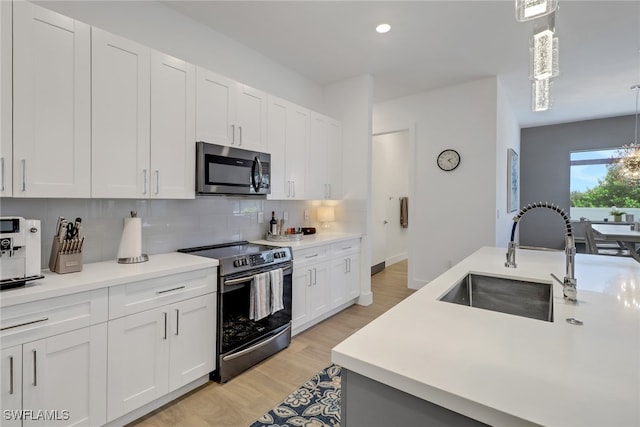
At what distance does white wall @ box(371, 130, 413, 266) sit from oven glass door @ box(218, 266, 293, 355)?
3.44 meters

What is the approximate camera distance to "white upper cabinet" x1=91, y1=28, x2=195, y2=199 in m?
1.87

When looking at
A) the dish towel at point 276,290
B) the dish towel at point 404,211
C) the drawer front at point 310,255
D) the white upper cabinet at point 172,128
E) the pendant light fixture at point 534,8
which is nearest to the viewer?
the pendant light fixture at point 534,8

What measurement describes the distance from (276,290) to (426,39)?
284 cm

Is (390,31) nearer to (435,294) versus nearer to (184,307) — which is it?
→ (435,294)

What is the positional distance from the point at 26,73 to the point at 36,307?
1.20 m

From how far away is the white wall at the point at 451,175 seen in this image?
406 centimetres

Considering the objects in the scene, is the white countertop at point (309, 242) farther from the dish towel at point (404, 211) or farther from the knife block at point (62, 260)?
the dish towel at point (404, 211)

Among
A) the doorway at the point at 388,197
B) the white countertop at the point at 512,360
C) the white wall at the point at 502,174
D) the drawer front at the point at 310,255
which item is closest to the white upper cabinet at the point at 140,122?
the drawer front at the point at 310,255

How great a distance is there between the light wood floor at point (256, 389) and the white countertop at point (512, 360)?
140 centimetres

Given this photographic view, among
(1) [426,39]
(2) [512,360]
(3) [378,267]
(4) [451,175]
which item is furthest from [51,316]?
(3) [378,267]

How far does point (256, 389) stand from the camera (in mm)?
2172

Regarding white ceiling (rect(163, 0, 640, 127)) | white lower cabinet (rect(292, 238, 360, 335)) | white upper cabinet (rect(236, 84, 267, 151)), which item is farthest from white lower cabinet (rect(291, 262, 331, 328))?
white ceiling (rect(163, 0, 640, 127))

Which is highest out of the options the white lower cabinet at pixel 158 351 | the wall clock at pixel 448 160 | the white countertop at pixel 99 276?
the wall clock at pixel 448 160

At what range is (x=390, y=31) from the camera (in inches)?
115
